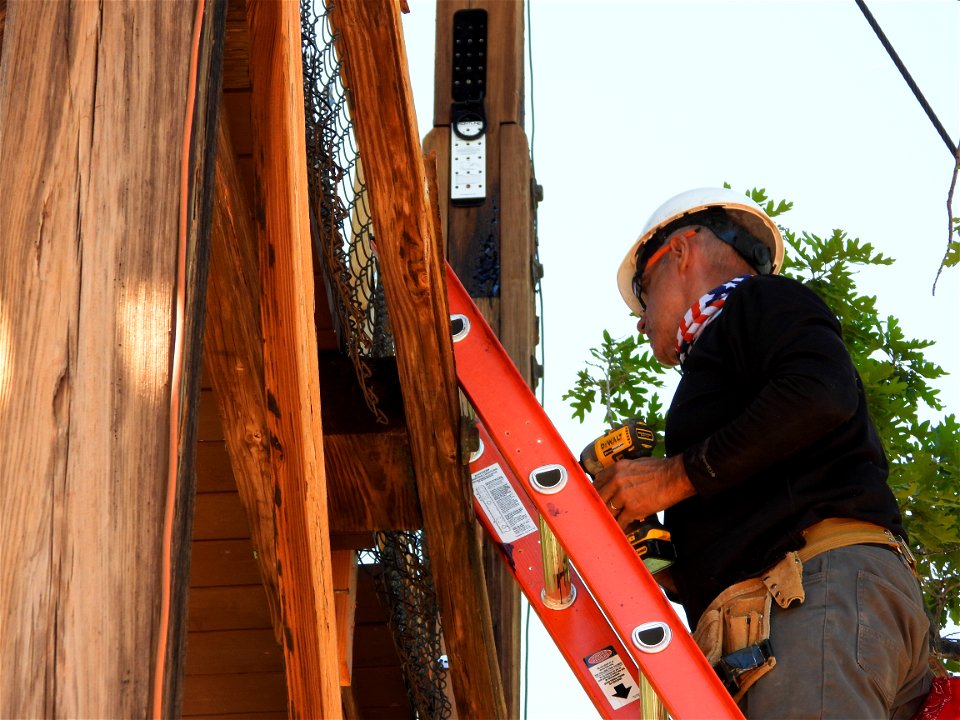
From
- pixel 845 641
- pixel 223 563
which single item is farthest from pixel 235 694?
pixel 845 641

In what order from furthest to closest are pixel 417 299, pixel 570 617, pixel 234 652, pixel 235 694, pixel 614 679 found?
pixel 235 694 → pixel 234 652 → pixel 570 617 → pixel 614 679 → pixel 417 299

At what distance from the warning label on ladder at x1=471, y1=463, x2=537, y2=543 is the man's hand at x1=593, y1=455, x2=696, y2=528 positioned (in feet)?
1.08

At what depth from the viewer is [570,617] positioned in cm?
363

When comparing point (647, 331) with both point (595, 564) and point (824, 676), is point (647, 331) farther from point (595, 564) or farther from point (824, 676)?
point (824, 676)

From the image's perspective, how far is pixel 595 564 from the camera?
3.39 meters

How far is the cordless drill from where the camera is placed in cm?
353

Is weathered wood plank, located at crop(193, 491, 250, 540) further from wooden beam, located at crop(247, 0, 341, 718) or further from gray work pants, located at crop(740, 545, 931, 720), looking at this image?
gray work pants, located at crop(740, 545, 931, 720)

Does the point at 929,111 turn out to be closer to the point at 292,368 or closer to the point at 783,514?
the point at 783,514

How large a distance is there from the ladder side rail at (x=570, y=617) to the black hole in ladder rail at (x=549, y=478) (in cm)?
12

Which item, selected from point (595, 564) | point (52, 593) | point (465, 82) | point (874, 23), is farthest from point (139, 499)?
point (465, 82)

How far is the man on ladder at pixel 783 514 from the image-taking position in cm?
309

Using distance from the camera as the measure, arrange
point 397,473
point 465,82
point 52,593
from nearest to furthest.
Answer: point 52,593 < point 397,473 < point 465,82

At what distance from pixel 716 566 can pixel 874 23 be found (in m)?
1.49

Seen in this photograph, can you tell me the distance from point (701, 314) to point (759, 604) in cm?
93
